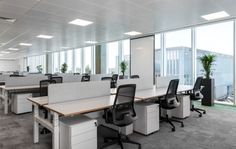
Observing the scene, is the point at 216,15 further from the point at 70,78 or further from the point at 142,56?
the point at 70,78

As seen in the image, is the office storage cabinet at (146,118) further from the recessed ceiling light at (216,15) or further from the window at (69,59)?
the window at (69,59)

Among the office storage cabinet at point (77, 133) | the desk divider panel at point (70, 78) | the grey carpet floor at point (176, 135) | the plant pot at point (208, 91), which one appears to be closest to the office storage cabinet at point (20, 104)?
the grey carpet floor at point (176, 135)

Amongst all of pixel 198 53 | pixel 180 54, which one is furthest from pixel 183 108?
pixel 180 54

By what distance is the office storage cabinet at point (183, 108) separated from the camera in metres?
4.19

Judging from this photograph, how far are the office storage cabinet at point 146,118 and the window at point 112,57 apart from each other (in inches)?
254

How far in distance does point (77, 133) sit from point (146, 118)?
142 cm

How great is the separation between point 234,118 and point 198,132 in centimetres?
163

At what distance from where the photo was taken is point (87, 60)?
1185 cm

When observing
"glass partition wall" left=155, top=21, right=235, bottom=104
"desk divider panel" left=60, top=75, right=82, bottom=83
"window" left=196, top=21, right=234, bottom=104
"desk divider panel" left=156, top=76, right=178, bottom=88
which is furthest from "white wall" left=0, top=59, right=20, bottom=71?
"window" left=196, top=21, right=234, bottom=104

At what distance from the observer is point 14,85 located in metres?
5.07

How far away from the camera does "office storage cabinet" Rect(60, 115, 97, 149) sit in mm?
2170

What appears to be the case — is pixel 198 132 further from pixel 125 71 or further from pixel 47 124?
pixel 125 71

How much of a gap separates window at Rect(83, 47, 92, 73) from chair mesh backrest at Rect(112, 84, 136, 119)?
8.92 m

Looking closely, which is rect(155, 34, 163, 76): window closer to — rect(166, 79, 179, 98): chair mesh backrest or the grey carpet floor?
the grey carpet floor
